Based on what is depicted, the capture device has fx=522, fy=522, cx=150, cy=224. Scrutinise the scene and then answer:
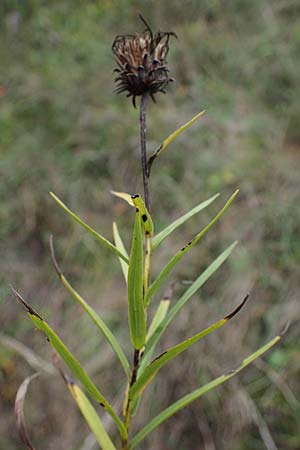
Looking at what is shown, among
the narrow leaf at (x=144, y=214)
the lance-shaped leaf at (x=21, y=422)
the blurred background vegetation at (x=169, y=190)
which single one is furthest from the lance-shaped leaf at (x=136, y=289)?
the blurred background vegetation at (x=169, y=190)

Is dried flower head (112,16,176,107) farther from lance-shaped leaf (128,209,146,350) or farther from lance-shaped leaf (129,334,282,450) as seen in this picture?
lance-shaped leaf (129,334,282,450)

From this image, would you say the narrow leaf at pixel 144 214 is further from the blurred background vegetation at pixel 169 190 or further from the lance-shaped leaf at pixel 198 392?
the blurred background vegetation at pixel 169 190

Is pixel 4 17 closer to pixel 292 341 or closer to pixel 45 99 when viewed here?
pixel 45 99

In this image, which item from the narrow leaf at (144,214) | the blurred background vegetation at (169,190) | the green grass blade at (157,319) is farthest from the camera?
the blurred background vegetation at (169,190)

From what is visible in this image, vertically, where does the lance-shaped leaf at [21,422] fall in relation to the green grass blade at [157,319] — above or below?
above

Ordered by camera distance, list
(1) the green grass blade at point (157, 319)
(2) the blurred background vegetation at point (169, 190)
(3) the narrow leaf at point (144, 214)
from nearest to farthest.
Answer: (3) the narrow leaf at point (144, 214) → (1) the green grass blade at point (157, 319) → (2) the blurred background vegetation at point (169, 190)

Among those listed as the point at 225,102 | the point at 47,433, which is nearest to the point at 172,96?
the point at 225,102

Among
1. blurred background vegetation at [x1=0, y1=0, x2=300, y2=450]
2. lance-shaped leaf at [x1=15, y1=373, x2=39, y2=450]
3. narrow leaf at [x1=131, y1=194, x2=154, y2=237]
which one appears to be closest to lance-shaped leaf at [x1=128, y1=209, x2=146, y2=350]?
narrow leaf at [x1=131, y1=194, x2=154, y2=237]
